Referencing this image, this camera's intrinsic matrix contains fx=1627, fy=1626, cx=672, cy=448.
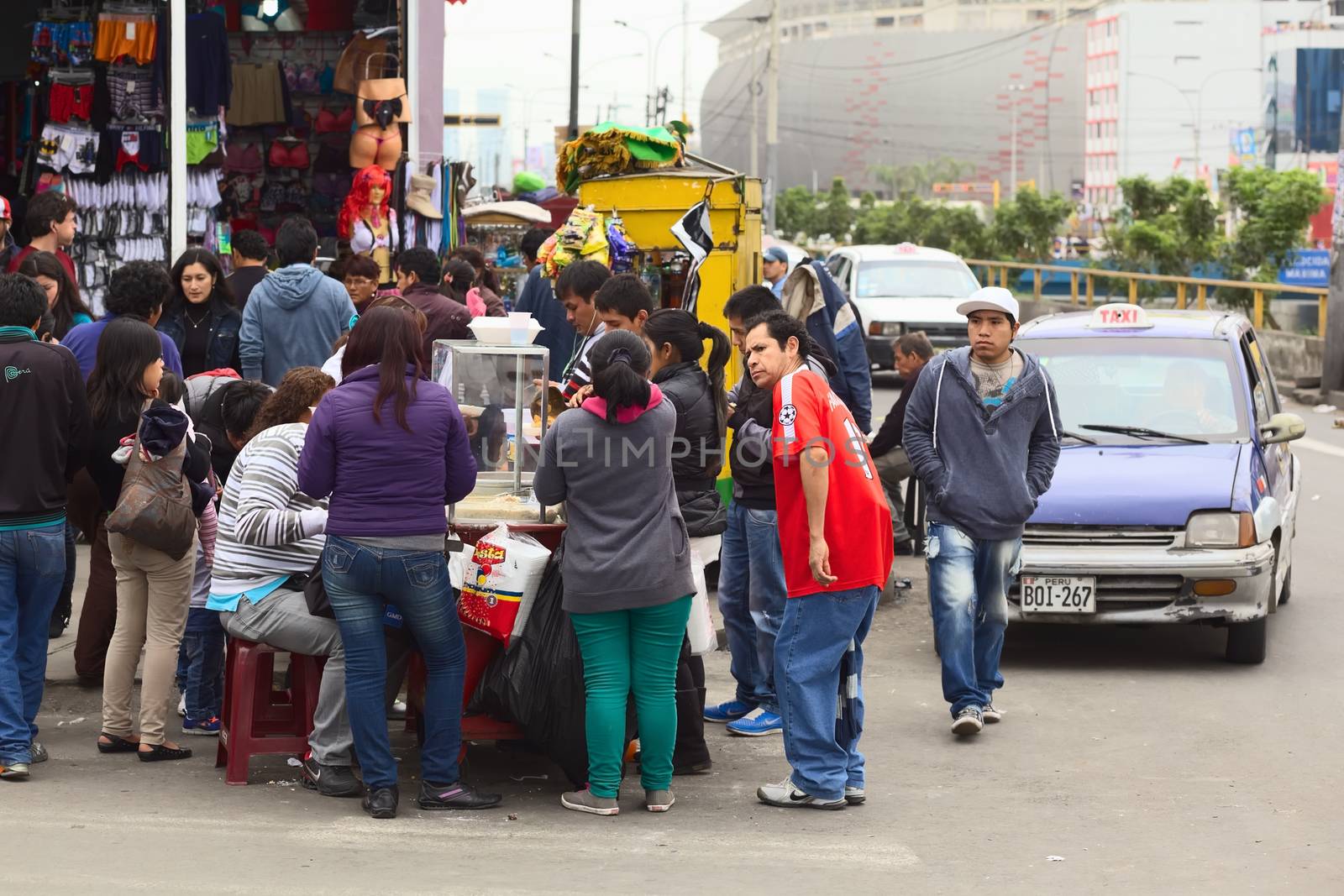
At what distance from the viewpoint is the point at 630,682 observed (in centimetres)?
592

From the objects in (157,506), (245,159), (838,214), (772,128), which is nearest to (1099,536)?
(157,506)

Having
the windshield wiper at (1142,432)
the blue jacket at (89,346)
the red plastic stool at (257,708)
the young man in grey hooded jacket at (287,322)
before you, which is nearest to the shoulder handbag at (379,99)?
the young man in grey hooded jacket at (287,322)

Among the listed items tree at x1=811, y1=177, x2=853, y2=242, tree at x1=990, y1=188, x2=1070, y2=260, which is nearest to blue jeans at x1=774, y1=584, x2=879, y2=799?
tree at x1=990, y1=188, x2=1070, y2=260

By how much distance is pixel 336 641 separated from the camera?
19.4 ft

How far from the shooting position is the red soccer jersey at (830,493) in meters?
5.91

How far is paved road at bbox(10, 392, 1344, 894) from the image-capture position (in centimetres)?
Result: 517

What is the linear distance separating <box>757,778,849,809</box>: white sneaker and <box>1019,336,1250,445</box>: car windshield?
139 inches

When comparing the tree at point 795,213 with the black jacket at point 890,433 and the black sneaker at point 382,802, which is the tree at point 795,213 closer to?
the black jacket at point 890,433

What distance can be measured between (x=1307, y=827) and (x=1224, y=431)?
11.2ft

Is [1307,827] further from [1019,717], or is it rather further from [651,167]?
[651,167]

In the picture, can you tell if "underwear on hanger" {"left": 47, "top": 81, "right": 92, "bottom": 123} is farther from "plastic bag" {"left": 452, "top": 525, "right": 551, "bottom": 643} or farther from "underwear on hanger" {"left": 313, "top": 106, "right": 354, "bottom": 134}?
"plastic bag" {"left": 452, "top": 525, "right": 551, "bottom": 643}

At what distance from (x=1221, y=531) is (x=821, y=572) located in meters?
3.10

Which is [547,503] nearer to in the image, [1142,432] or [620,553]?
[620,553]

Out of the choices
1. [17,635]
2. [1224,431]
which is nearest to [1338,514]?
[1224,431]
